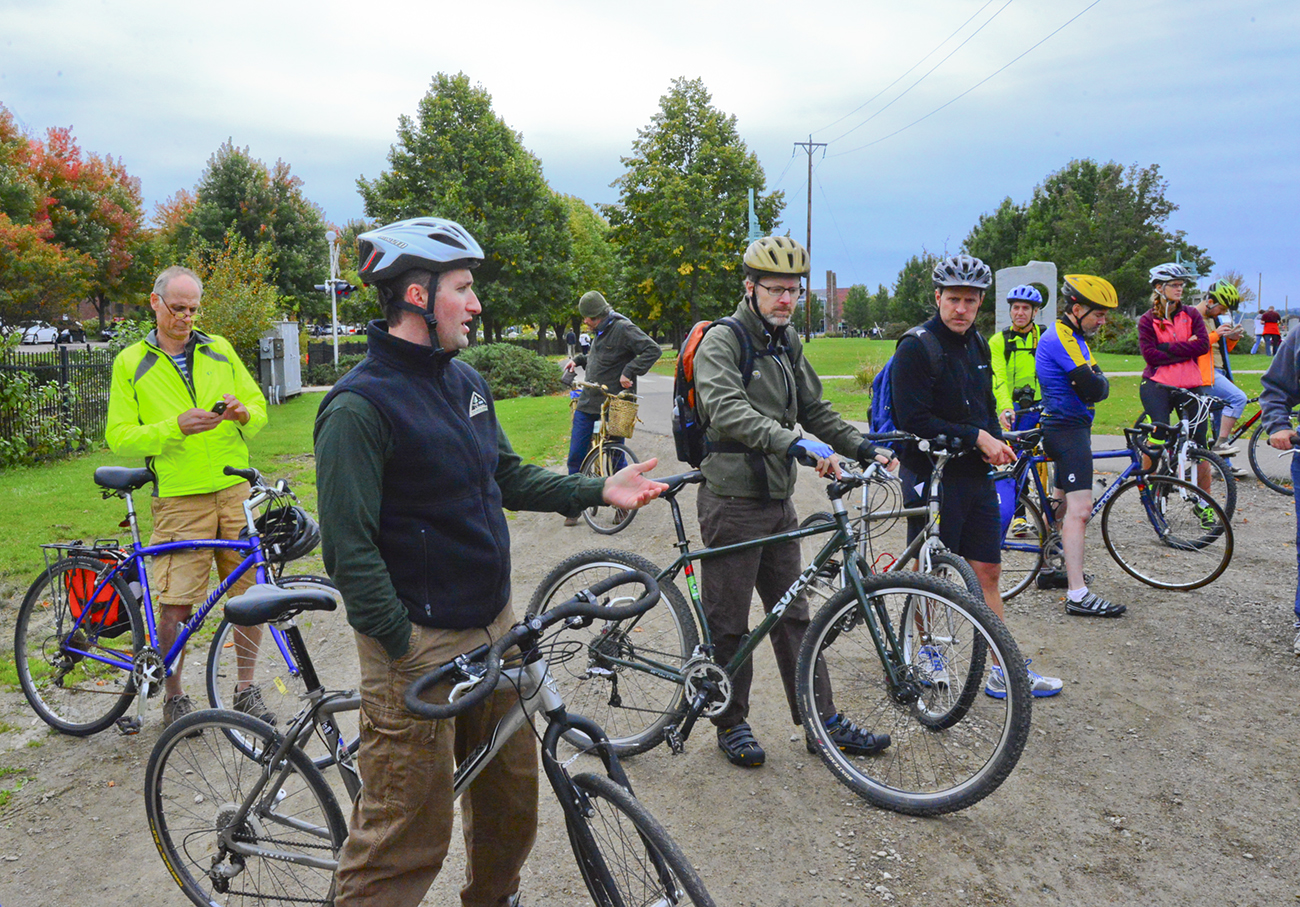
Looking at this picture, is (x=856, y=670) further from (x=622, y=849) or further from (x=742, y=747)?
(x=622, y=849)

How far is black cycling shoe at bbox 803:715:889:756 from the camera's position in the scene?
13.3ft

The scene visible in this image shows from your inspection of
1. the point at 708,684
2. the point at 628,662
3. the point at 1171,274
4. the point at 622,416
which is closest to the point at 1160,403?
the point at 1171,274

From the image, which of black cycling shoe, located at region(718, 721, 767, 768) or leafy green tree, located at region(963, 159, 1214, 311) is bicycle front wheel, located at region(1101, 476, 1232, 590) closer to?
black cycling shoe, located at region(718, 721, 767, 768)

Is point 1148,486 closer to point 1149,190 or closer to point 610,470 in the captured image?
point 610,470

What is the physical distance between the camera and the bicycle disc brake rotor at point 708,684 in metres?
4.02

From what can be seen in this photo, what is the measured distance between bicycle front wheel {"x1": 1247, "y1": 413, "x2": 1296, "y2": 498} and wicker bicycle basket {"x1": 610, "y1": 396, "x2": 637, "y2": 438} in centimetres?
645

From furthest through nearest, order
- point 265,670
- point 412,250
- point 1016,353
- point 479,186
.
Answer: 1. point 479,186
2. point 1016,353
3. point 265,670
4. point 412,250

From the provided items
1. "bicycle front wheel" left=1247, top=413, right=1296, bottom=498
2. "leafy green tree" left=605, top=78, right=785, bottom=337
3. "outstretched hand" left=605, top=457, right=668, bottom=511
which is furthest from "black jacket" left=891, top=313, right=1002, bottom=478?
"leafy green tree" left=605, top=78, right=785, bottom=337

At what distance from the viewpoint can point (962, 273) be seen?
4406 mm

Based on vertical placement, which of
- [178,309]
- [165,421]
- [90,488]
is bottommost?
[90,488]

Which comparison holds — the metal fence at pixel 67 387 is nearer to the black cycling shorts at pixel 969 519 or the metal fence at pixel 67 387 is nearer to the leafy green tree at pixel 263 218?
the black cycling shorts at pixel 969 519

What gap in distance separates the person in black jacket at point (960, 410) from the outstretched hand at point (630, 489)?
212 cm

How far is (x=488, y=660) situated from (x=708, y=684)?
209cm

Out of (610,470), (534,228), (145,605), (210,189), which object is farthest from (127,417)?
(210,189)
